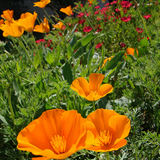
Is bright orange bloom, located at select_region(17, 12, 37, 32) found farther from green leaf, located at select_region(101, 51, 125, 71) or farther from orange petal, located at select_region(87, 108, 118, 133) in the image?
orange petal, located at select_region(87, 108, 118, 133)

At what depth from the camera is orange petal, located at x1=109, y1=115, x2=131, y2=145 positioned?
52 centimetres

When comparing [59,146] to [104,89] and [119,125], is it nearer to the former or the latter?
[119,125]

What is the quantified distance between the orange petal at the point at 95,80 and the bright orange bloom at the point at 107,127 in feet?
0.76

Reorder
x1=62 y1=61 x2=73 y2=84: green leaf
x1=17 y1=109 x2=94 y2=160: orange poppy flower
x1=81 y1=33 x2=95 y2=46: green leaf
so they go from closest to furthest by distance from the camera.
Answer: x1=17 y1=109 x2=94 y2=160: orange poppy flower → x1=62 y1=61 x2=73 y2=84: green leaf → x1=81 y1=33 x2=95 y2=46: green leaf

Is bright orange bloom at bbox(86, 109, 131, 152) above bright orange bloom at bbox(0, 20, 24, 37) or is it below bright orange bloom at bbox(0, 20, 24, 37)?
below

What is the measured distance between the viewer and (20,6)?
839 cm

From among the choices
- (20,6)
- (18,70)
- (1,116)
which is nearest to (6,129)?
(1,116)

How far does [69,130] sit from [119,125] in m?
0.16

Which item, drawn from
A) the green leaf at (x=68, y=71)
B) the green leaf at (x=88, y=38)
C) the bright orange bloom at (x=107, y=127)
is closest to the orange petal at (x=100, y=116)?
the bright orange bloom at (x=107, y=127)

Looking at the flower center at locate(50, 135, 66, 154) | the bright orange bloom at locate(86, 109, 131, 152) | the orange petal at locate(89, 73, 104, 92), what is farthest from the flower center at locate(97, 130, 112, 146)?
the orange petal at locate(89, 73, 104, 92)

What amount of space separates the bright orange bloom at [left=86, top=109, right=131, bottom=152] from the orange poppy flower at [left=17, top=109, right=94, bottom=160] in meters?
0.05

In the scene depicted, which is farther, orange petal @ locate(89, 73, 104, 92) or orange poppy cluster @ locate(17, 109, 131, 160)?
orange petal @ locate(89, 73, 104, 92)

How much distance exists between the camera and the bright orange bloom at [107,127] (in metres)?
0.53

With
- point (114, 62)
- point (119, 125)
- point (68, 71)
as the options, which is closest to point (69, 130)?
point (119, 125)
